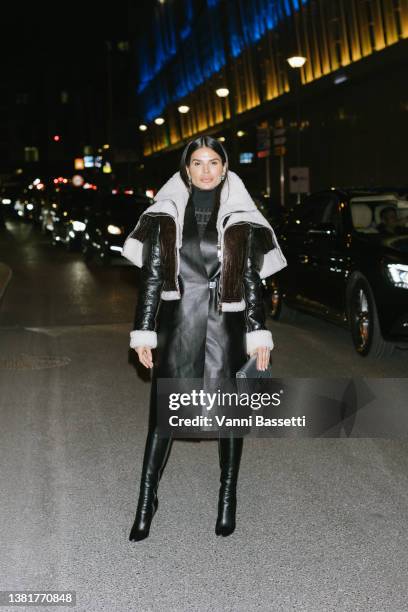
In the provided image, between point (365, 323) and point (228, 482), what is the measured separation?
5764mm

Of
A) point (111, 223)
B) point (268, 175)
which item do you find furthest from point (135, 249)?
point (268, 175)

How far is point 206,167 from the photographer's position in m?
4.73

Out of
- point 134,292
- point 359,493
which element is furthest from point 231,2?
point 359,493

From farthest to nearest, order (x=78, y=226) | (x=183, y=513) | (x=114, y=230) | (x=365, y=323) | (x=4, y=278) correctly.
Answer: (x=78, y=226)
(x=114, y=230)
(x=4, y=278)
(x=365, y=323)
(x=183, y=513)

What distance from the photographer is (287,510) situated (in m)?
5.35

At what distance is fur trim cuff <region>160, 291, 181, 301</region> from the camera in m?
4.65

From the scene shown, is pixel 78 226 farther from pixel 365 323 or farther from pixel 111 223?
pixel 365 323

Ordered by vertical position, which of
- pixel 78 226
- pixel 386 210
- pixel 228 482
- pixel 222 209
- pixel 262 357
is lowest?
pixel 228 482

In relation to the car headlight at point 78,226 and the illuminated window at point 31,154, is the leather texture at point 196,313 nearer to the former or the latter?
the car headlight at point 78,226

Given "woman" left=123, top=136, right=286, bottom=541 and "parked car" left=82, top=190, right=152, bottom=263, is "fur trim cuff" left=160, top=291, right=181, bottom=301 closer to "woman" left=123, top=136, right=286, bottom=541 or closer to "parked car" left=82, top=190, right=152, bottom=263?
"woman" left=123, top=136, right=286, bottom=541

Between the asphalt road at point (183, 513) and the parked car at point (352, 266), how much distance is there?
674 mm

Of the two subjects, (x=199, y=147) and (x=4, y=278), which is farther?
(x=4, y=278)

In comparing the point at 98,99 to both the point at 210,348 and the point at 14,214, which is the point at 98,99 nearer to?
the point at 14,214

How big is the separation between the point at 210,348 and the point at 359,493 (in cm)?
153
